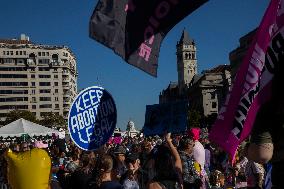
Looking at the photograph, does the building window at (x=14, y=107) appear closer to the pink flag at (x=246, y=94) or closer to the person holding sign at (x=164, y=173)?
the person holding sign at (x=164, y=173)

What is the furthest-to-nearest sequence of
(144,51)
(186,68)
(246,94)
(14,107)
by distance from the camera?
(186,68)
(14,107)
(246,94)
(144,51)

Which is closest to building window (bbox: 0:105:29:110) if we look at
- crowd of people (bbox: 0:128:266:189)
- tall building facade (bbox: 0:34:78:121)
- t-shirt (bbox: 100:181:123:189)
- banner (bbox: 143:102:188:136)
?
tall building facade (bbox: 0:34:78:121)

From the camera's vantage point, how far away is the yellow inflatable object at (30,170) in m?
5.51

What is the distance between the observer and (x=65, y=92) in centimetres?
15338

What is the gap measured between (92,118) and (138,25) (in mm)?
4159

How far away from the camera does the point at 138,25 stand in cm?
344

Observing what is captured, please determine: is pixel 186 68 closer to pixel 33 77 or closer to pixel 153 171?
pixel 33 77

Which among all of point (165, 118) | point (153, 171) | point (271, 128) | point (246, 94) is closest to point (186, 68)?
point (165, 118)

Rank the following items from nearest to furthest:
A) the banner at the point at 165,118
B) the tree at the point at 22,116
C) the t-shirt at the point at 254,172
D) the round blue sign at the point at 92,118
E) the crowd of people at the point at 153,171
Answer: the crowd of people at the point at 153,171 → the round blue sign at the point at 92,118 → the t-shirt at the point at 254,172 → the banner at the point at 165,118 → the tree at the point at 22,116

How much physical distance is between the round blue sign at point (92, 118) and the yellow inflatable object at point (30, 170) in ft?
5.31

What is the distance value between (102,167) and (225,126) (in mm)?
1809

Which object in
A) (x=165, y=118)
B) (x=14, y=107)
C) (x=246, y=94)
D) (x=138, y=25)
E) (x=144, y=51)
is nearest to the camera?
(x=138, y=25)

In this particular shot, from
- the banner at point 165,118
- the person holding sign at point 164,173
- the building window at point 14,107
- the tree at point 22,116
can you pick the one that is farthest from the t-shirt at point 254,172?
the building window at point 14,107

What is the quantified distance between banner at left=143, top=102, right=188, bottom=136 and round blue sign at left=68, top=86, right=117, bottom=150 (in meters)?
2.90
